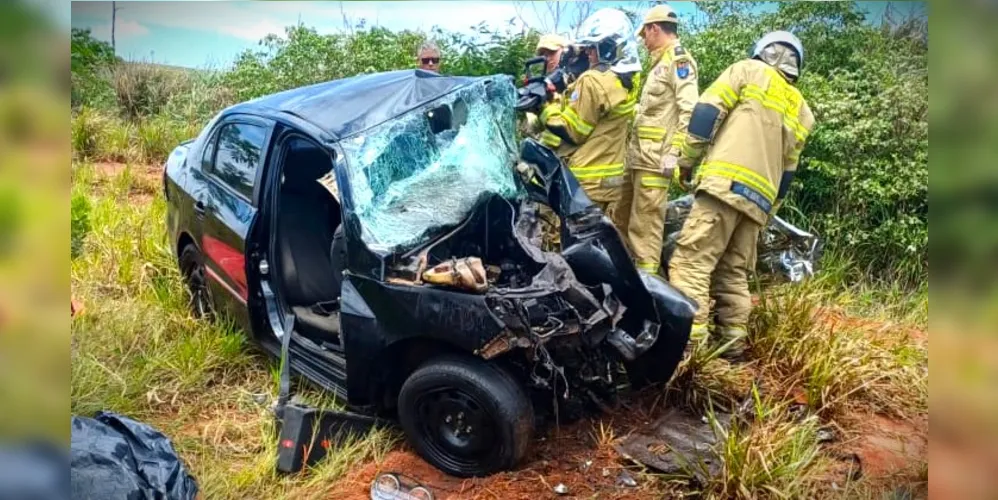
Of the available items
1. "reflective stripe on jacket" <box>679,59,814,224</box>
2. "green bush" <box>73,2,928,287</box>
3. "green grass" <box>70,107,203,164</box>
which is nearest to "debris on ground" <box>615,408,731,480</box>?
"reflective stripe on jacket" <box>679,59,814,224</box>

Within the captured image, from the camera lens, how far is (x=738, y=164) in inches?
161

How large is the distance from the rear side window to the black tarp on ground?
4.11 feet

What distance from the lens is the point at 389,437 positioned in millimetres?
3438

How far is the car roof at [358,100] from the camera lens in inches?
142

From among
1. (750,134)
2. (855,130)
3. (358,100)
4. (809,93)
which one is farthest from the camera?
(809,93)

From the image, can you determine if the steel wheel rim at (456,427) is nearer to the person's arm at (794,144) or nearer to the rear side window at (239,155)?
the rear side window at (239,155)

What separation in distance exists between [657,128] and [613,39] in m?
0.64

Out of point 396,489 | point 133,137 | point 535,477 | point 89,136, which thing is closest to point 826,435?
point 535,477

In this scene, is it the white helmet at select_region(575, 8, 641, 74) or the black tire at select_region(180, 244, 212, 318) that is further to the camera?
the white helmet at select_region(575, 8, 641, 74)

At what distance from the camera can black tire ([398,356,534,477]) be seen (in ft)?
10.1

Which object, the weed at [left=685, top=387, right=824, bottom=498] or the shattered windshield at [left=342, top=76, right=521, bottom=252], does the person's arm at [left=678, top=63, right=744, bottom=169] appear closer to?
the shattered windshield at [left=342, top=76, right=521, bottom=252]

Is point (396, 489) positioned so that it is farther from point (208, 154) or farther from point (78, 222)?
point (208, 154)

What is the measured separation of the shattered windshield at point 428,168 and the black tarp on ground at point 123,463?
1085 mm

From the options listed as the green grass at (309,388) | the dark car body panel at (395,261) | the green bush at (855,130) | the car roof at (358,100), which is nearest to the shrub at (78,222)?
the green grass at (309,388)
